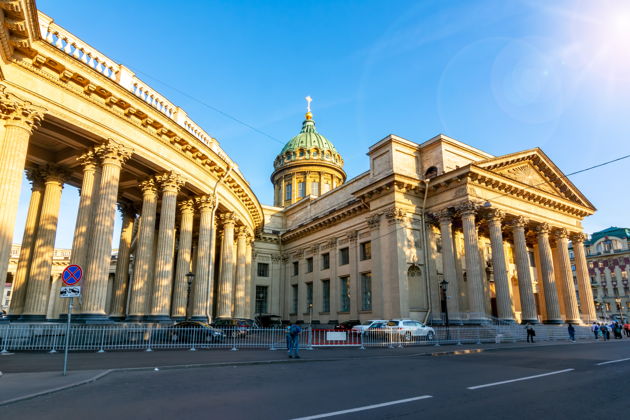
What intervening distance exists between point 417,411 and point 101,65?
735 inches

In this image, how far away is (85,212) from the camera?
17.0m

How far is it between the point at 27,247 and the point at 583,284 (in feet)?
135

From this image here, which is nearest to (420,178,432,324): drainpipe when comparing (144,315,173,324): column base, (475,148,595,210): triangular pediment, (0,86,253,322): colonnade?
(475,148,595,210): triangular pediment

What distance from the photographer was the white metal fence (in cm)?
1441

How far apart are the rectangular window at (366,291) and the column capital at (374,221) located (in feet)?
14.8

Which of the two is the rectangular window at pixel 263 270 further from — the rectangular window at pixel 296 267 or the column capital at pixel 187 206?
the column capital at pixel 187 206

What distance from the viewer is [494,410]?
5754 mm

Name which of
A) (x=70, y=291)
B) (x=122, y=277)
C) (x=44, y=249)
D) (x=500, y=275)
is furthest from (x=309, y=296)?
(x=70, y=291)

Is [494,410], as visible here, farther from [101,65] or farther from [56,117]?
[101,65]

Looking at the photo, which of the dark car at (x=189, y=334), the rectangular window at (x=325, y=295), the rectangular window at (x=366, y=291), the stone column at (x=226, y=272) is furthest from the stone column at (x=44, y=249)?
the rectangular window at (x=325, y=295)

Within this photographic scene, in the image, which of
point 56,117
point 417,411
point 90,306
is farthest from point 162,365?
point 56,117

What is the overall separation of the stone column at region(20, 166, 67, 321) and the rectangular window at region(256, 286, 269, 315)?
25.5 meters

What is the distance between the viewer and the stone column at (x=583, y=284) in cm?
3397

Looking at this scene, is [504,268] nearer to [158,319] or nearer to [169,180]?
[158,319]
